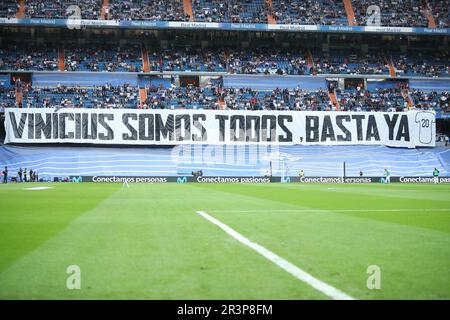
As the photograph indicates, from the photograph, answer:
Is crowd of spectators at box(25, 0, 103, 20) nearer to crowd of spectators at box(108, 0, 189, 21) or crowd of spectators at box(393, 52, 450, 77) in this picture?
crowd of spectators at box(108, 0, 189, 21)

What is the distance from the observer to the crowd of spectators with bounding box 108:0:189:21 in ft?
212

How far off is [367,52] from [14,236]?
221ft

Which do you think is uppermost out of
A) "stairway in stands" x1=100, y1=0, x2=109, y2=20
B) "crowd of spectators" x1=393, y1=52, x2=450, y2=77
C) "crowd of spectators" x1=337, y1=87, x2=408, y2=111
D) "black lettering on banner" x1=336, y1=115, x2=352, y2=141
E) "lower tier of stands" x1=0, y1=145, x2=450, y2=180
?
"stairway in stands" x1=100, y1=0, x2=109, y2=20

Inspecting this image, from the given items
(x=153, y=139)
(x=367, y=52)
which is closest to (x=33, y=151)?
(x=153, y=139)

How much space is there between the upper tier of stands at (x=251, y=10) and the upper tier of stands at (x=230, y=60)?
4.33 m

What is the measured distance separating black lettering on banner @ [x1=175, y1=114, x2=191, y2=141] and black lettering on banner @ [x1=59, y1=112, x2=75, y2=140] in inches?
434

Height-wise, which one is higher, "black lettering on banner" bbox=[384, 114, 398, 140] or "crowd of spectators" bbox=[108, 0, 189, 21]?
"crowd of spectators" bbox=[108, 0, 189, 21]

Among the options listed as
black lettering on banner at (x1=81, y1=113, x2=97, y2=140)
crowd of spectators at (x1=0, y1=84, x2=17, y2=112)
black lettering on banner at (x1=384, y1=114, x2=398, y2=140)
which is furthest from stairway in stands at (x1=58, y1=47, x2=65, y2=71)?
black lettering on banner at (x1=384, y1=114, x2=398, y2=140)

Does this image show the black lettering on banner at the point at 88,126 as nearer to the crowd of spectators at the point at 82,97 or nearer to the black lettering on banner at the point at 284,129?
the crowd of spectators at the point at 82,97

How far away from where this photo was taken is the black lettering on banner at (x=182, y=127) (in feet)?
181

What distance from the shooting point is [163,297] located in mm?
4375

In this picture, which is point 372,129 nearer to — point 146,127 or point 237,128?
point 237,128

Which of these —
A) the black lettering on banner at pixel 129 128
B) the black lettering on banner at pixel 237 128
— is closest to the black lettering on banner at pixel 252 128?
the black lettering on banner at pixel 237 128

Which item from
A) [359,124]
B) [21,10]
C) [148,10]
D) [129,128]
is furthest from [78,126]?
[359,124]
